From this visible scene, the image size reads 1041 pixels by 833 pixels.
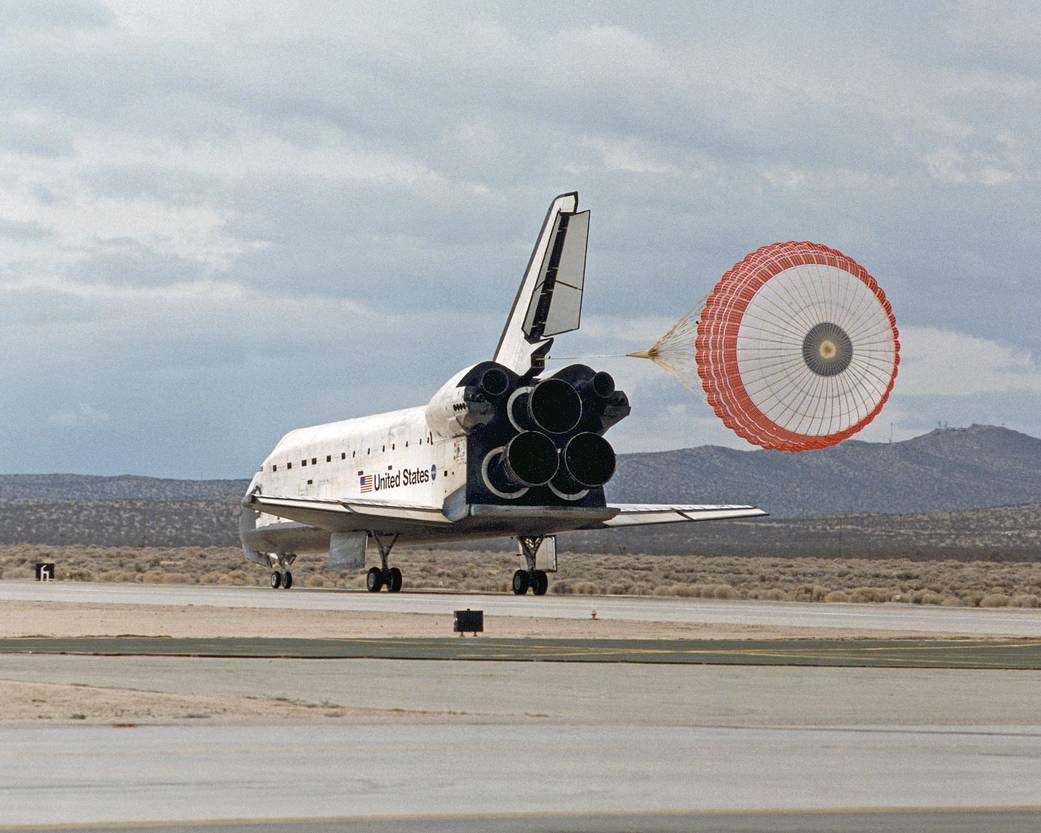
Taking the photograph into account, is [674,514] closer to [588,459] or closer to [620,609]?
[588,459]

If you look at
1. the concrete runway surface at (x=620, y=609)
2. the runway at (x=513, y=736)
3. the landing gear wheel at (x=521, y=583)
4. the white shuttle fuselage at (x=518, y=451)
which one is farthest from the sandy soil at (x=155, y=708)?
the landing gear wheel at (x=521, y=583)

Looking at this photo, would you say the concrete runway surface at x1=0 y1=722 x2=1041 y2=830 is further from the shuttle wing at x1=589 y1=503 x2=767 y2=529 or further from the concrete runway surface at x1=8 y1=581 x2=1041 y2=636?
the shuttle wing at x1=589 y1=503 x2=767 y2=529

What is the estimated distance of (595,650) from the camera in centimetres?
2877

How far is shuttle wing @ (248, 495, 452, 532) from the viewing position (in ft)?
193

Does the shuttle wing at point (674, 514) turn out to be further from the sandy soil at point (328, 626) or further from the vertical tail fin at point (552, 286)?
the sandy soil at point (328, 626)

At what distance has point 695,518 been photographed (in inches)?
2454

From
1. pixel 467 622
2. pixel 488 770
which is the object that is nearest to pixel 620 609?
pixel 467 622

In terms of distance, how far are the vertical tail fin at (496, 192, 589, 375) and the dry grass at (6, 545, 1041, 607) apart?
12.4 meters

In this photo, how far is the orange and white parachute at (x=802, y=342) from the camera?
40188mm

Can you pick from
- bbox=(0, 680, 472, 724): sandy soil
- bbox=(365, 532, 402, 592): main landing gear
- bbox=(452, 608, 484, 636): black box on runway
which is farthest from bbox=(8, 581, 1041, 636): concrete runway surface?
bbox=(0, 680, 472, 724): sandy soil

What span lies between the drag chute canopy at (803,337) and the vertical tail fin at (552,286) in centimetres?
1557

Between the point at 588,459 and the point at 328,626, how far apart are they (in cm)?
1889

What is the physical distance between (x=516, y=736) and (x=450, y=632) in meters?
18.6

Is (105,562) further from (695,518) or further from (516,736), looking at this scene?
(516,736)
